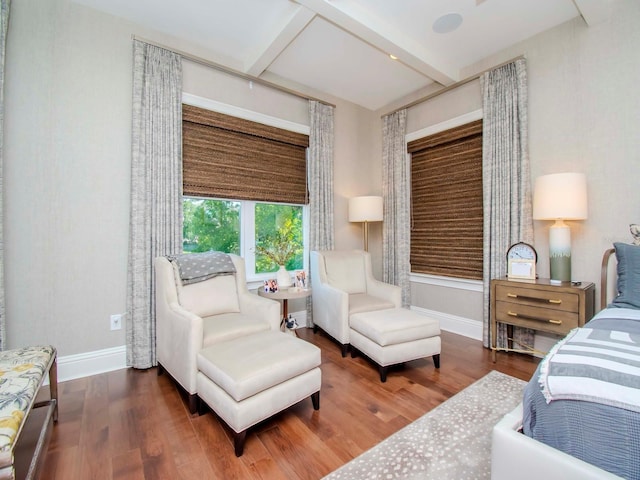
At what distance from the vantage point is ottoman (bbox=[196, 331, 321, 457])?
1.50m

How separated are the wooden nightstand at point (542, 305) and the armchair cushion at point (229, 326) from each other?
6.31 feet

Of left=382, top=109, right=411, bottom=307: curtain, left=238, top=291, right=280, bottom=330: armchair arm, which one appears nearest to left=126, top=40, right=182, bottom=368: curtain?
left=238, top=291, right=280, bottom=330: armchair arm

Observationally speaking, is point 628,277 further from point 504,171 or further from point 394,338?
point 394,338

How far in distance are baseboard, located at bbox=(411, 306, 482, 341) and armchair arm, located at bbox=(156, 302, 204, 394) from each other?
8.76 feet

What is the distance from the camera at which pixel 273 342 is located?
1868 millimetres

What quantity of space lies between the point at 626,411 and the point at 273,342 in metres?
1.55

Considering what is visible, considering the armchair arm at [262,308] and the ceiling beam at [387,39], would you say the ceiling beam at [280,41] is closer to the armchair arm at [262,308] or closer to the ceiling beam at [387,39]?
the ceiling beam at [387,39]

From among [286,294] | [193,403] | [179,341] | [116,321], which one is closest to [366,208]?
[286,294]

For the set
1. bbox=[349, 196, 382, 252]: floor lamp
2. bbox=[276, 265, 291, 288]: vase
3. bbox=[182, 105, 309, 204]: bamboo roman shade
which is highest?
bbox=[182, 105, 309, 204]: bamboo roman shade

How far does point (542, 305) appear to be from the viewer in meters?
2.27

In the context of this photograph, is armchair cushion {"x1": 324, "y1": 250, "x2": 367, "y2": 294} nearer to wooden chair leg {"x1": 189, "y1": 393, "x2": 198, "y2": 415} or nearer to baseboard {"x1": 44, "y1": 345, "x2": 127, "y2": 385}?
wooden chair leg {"x1": 189, "y1": 393, "x2": 198, "y2": 415}

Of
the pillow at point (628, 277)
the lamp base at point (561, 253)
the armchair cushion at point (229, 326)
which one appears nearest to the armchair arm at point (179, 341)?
the armchair cushion at point (229, 326)

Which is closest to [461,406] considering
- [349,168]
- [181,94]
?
[349,168]

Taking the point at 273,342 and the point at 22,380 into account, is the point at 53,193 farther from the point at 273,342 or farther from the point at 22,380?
the point at 273,342
